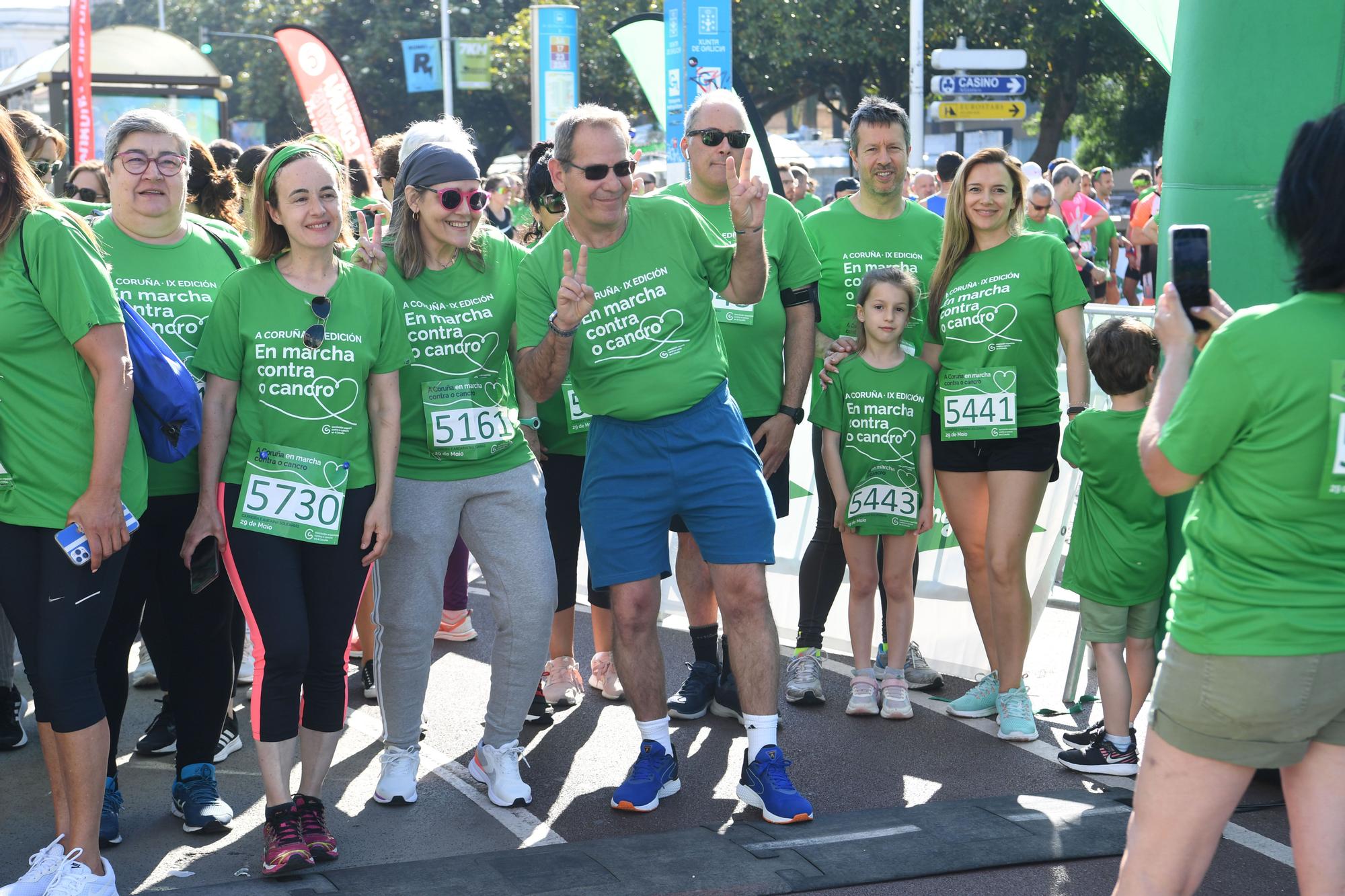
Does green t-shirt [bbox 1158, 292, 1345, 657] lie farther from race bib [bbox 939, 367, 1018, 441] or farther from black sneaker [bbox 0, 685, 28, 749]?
black sneaker [bbox 0, 685, 28, 749]

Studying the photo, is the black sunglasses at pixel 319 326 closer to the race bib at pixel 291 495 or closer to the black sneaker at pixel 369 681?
the race bib at pixel 291 495

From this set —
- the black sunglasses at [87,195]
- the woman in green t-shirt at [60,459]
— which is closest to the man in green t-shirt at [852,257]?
the woman in green t-shirt at [60,459]

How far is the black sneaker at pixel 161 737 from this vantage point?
16.3ft

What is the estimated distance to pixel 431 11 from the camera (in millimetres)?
46375

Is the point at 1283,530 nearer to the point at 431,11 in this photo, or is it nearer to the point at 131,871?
the point at 131,871

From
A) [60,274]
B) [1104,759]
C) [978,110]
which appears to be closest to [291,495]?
[60,274]

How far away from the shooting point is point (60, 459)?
354cm

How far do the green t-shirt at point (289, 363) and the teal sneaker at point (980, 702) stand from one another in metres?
2.56

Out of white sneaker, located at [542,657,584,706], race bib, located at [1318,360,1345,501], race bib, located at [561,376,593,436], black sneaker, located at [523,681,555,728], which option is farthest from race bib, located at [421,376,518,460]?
race bib, located at [1318,360,1345,501]

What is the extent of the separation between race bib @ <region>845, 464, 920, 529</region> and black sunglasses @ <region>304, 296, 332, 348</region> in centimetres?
219

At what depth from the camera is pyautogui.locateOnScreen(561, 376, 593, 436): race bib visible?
17.1ft

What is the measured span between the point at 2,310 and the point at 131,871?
1.62 metres

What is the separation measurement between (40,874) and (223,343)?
145cm

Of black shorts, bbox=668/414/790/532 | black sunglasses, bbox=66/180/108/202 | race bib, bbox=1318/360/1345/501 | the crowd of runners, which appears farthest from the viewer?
black sunglasses, bbox=66/180/108/202
